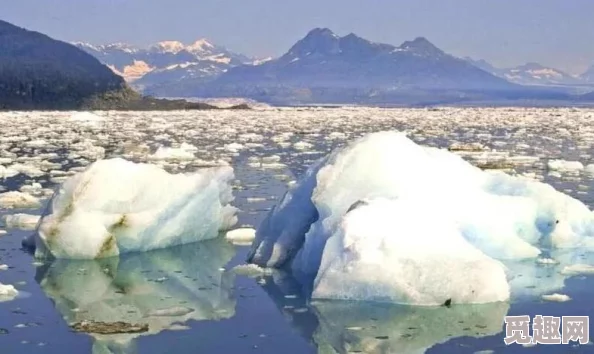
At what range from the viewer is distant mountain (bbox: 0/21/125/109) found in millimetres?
87312

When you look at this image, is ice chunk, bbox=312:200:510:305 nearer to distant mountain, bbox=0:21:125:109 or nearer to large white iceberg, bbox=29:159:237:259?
large white iceberg, bbox=29:159:237:259

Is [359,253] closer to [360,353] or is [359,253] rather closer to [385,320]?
[385,320]

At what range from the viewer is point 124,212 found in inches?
305

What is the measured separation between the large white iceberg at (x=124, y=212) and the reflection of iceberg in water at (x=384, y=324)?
2.19 m

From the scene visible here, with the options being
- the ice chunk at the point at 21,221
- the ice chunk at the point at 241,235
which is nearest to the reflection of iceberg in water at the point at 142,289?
the ice chunk at the point at 241,235

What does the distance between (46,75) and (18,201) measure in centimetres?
8804

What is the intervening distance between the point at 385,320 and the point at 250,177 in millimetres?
9087

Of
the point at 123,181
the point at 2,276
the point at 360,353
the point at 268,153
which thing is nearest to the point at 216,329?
the point at 360,353

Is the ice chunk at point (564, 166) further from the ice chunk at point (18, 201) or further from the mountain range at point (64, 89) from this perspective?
the mountain range at point (64, 89)

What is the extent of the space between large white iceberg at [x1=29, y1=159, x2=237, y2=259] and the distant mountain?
77679mm

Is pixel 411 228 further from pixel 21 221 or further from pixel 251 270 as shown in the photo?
pixel 21 221

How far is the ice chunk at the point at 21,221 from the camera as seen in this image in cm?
913

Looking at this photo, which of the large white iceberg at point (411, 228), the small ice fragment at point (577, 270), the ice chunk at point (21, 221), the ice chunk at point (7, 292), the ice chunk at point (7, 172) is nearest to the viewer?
the large white iceberg at point (411, 228)

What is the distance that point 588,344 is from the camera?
200 inches
